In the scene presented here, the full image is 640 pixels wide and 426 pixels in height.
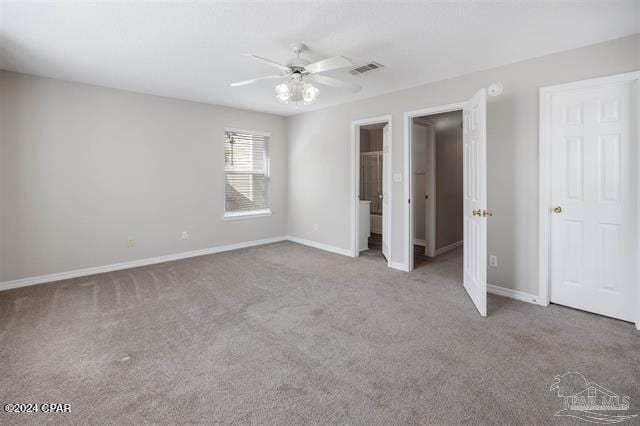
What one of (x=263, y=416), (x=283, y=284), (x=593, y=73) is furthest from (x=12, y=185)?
(x=593, y=73)

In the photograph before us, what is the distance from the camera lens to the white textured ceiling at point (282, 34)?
90.0 inches

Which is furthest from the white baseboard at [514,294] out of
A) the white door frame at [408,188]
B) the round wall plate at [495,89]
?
the round wall plate at [495,89]

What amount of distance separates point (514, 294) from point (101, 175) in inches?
207

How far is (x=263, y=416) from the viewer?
1666 mm

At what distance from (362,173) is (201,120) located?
384cm

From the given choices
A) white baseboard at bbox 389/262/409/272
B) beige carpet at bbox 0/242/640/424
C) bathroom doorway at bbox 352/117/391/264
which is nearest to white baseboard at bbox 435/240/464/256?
bathroom doorway at bbox 352/117/391/264

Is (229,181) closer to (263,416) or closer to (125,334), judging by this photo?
(125,334)

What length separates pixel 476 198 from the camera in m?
3.07

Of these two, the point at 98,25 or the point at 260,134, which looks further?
the point at 260,134

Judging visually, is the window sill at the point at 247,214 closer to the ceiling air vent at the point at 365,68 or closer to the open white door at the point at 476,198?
the ceiling air vent at the point at 365,68

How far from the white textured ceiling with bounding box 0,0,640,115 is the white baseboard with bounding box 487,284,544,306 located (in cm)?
241

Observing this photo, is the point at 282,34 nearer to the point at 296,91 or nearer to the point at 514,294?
the point at 296,91

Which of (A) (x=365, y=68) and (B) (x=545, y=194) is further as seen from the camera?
(A) (x=365, y=68)

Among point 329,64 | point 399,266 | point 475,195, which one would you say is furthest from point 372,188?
point 329,64
